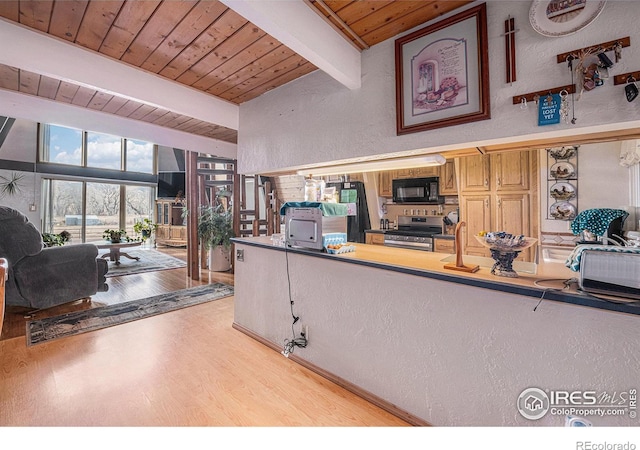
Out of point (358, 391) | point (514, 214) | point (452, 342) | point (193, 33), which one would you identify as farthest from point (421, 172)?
point (193, 33)

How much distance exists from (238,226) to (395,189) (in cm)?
294

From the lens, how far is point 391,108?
5.77 feet

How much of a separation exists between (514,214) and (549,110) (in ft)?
7.79

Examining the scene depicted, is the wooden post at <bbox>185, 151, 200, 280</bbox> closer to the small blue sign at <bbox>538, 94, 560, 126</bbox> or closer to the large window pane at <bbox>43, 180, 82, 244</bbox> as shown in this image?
the small blue sign at <bbox>538, 94, 560, 126</bbox>

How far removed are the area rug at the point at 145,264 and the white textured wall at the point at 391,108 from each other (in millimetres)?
3992

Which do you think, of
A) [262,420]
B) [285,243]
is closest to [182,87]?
[285,243]

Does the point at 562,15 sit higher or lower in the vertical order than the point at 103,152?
lower

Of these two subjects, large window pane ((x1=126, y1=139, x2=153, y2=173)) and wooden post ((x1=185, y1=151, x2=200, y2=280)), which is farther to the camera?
large window pane ((x1=126, y1=139, x2=153, y2=173))

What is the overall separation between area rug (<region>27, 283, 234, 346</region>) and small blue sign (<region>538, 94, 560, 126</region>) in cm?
390

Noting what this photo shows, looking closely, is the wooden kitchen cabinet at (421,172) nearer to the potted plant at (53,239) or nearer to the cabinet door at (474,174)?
the cabinet door at (474,174)

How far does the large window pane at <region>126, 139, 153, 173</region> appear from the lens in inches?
357

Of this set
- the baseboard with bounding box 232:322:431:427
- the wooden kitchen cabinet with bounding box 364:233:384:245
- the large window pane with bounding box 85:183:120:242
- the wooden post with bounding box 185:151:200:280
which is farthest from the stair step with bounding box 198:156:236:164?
the large window pane with bounding box 85:183:120:242

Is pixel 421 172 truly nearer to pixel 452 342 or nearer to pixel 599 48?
pixel 599 48

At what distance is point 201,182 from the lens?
5.28m
